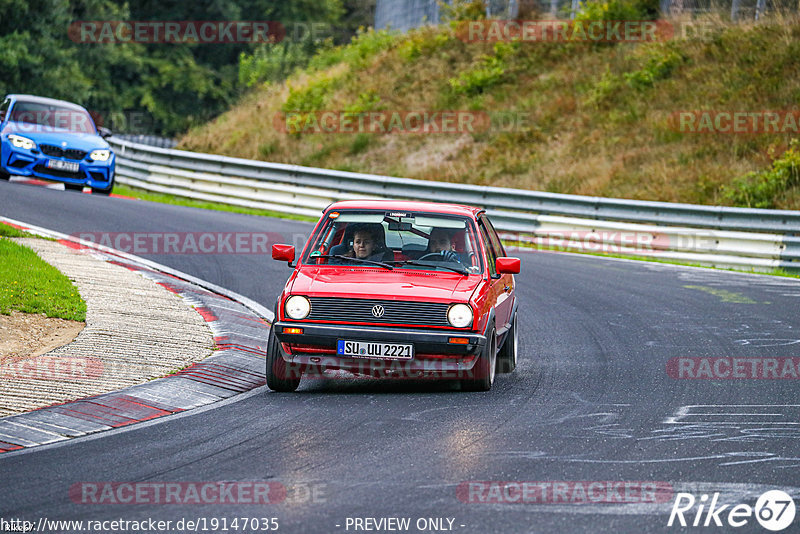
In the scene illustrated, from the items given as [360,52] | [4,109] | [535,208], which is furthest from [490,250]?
[360,52]

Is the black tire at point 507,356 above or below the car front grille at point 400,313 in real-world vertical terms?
below

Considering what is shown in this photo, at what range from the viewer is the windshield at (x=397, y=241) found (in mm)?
9125

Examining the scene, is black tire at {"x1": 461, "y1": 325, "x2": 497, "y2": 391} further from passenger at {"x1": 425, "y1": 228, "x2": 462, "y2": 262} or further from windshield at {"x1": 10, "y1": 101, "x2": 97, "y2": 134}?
windshield at {"x1": 10, "y1": 101, "x2": 97, "y2": 134}

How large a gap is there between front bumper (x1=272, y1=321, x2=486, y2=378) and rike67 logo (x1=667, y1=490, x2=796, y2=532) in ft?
9.34

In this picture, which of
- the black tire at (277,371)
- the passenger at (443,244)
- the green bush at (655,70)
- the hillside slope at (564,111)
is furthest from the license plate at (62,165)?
the green bush at (655,70)

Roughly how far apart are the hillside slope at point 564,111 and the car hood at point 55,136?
7.84 metres

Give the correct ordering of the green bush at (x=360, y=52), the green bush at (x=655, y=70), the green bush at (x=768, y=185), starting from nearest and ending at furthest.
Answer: the green bush at (x=768, y=185) → the green bush at (x=655, y=70) → the green bush at (x=360, y=52)

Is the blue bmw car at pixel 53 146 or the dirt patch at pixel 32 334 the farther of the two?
the blue bmw car at pixel 53 146

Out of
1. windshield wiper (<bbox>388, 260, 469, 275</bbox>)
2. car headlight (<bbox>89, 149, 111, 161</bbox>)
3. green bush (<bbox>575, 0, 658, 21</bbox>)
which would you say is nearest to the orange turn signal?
windshield wiper (<bbox>388, 260, 469, 275</bbox>)

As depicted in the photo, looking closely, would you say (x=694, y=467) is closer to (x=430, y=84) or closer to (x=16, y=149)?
(x=16, y=149)

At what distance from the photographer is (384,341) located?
8172mm

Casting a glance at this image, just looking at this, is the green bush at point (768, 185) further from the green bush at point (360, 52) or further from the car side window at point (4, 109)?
the green bush at point (360, 52)

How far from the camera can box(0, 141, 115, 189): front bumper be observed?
2100cm

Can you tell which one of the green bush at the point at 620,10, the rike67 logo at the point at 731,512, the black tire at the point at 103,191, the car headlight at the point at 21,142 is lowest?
the rike67 logo at the point at 731,512
